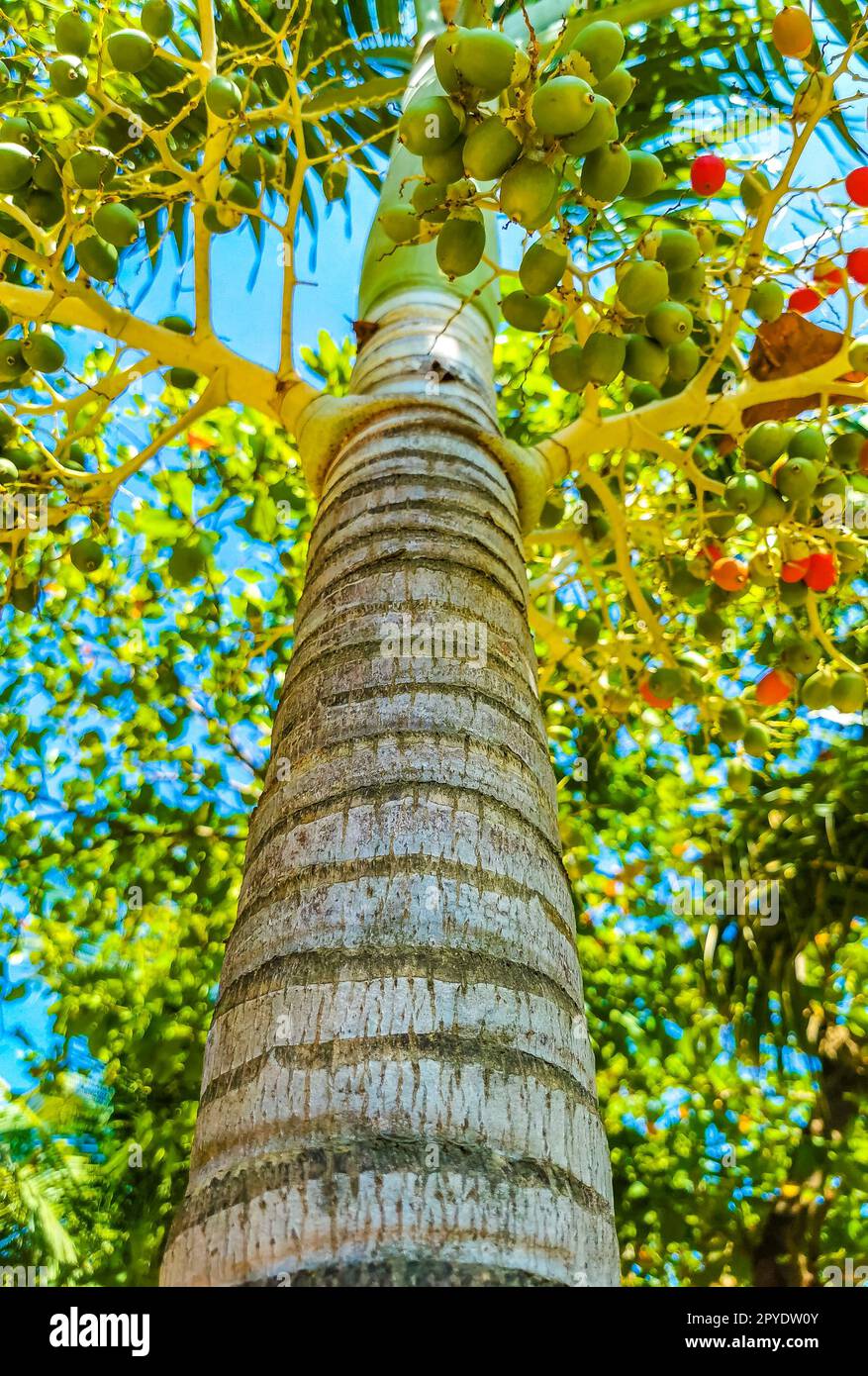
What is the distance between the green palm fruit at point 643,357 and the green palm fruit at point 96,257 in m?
1.13

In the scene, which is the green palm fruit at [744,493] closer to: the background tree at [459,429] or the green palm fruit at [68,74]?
the background tree at [459,429]

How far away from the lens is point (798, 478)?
2381 millimetres

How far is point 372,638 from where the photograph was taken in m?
1.46

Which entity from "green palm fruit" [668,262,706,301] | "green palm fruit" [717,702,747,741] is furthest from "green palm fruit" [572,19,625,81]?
"green palm fruit" [717,702,747,741]

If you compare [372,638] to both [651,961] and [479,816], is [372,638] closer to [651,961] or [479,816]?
[479,816]

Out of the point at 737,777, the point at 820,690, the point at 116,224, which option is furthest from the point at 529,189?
the point at 737,777

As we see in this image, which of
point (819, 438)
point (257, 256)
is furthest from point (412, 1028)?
point (257, 256)

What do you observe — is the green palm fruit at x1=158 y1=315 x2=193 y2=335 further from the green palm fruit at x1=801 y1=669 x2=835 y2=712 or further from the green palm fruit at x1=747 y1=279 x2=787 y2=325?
the green palm fruit at x1=801 y1=669 x2=835 y2=712

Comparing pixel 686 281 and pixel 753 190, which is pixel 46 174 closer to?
pixel 686 281

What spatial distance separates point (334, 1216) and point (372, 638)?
776mm

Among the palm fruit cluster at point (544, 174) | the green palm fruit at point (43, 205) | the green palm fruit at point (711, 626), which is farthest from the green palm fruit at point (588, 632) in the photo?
the green palm fruit at point (43, 205)

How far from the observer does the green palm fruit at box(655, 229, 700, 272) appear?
2033 millimetres

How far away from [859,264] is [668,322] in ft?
2.81

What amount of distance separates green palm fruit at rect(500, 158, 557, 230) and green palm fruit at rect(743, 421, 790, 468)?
1016 millimetres
